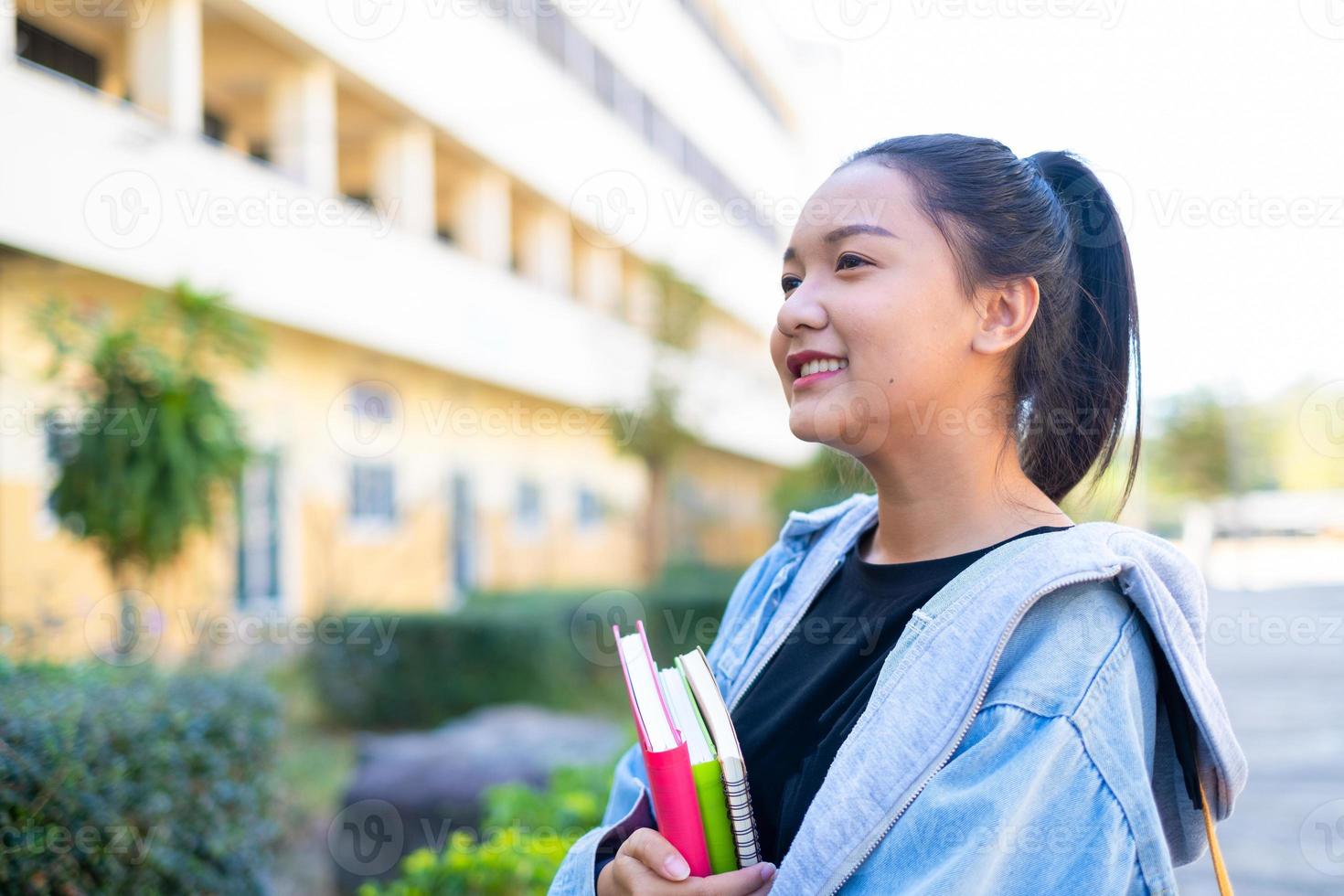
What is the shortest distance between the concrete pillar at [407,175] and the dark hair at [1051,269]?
40.3ft

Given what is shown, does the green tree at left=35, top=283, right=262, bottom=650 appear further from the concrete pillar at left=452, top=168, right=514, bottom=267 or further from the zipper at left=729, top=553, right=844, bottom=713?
the concrete pillar at left=452, top=168, right=514, bottom=267

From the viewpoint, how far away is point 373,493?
1364 centimetres

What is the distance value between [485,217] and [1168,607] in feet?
49.0

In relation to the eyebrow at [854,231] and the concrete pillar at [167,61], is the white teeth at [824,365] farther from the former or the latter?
the concrete pillar at [167,61]

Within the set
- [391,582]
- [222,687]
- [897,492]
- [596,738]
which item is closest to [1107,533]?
[897,492]

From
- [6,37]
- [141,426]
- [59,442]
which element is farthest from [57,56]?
[141,426]

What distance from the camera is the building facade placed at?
8.30m

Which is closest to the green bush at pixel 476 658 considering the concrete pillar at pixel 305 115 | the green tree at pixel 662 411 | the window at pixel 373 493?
the green tree at pixel 662 411

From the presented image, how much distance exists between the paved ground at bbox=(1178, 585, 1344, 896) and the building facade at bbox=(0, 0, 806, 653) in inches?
235

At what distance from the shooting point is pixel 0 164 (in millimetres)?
7531

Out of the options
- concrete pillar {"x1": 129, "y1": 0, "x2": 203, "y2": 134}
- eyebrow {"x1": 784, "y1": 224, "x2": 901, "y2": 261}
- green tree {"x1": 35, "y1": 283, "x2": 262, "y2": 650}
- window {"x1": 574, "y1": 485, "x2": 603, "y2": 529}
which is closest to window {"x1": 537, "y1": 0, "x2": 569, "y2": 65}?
concrete pillar {"x1": 129, "y1": 0, "x2": 203, "y2": 134}

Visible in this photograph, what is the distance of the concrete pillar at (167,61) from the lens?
941 cm

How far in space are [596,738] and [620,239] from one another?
50.0 feet

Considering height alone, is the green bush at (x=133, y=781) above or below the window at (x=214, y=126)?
below
